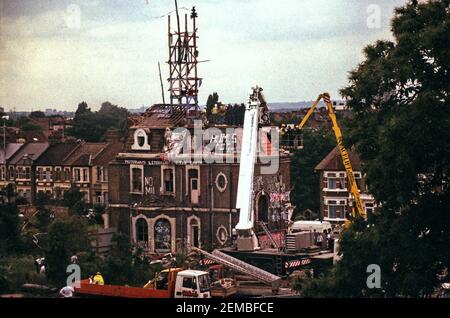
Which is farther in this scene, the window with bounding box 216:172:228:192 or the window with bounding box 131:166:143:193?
the window with bounding box 131:166:143:193

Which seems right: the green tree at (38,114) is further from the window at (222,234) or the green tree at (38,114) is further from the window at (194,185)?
the window at (222,234)

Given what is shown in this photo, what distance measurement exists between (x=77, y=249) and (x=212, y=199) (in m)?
8.71

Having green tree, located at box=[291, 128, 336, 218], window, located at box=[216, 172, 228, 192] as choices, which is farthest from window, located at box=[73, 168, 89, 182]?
window, located at box=[216, 172, 228, 192]

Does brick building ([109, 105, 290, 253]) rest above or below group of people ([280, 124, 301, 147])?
below

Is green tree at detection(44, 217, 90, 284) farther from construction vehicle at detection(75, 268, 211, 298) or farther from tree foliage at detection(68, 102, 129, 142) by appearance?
tree foliage at detection(68, 102, 129, 142)

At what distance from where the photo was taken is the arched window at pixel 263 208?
39.6 m

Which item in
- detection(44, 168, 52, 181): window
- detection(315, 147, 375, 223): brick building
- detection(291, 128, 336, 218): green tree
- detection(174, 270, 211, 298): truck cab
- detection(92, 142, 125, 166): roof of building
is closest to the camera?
detection(174, 270, 211, 298): truck cab

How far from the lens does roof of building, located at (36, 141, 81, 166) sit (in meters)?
51.7

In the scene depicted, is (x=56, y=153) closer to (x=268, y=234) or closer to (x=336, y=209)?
(x=336, y=209)

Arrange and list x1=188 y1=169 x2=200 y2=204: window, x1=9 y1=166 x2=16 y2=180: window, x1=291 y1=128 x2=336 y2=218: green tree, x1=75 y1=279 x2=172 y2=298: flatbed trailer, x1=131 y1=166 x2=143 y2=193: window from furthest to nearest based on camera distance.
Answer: x1=9 y1=166 x2=16 y2=180: window < x1=291 y1=128 x2=336 y2=218: green tree < x1=131 y1=166 x2=143 y2=193: window < x1=188 y1=169 x2=200 y2=204: window < x1=75 y1=279 x2=172 y2=298: flatbed trailer

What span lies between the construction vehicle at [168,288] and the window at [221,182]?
48.4 feet

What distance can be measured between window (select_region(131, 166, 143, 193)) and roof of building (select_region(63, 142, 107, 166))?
7537 mm

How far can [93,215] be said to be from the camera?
42562mm
